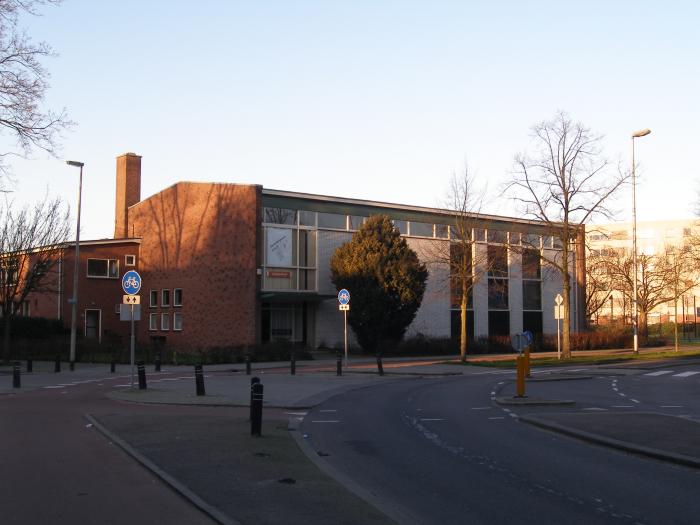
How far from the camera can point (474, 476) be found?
31.4ft

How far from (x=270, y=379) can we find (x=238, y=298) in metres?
17.4

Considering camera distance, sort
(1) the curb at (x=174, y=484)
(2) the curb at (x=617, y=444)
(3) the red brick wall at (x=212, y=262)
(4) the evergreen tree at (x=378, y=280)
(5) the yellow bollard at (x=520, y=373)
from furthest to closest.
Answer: (4) the evergreen tree at (x=378, y=280), (3) the red brick wall at (x=212, y=262), (5) the yellow bollard at (x=520, y=373), (2) the curb at (x=617, y=444), (1) the curb at (x=174, y=484)

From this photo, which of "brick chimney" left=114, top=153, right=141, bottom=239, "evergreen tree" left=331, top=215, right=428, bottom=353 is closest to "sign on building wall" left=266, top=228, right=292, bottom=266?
"evergreen tree" left=331, top=215, right=428, bottom=353

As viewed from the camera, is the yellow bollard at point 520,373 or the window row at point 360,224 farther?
the window row at point 360,224

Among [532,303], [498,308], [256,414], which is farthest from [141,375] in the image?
[532,303]

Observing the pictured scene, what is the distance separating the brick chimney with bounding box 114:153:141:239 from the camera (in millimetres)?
56562

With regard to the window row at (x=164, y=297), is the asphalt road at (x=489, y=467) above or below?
below

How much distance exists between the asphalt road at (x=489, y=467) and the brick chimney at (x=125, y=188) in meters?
41.6

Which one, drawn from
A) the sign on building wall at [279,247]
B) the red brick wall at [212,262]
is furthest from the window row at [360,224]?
the red brick wall at [212,262]

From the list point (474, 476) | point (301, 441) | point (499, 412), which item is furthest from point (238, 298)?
point (474, 476)

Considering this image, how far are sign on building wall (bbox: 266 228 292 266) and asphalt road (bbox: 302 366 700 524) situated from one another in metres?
27.1

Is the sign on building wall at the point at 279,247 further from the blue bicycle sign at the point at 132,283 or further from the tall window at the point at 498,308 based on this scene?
the blue bicycle sign at the point at 132,283

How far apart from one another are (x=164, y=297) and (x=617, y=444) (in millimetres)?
40948

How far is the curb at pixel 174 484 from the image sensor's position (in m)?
7.18
